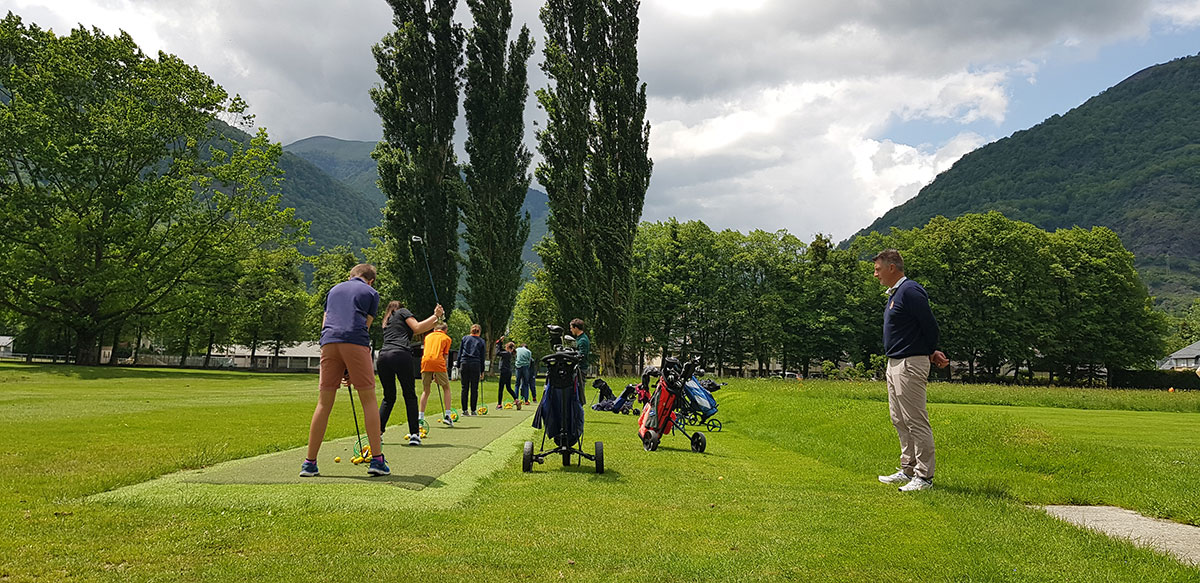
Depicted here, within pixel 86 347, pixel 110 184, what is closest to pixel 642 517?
pixel 110 184

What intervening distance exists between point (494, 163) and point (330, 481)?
116ft

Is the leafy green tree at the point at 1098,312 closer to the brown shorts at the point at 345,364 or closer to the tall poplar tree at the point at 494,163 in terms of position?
the tall poplar tree at the point at 494,163

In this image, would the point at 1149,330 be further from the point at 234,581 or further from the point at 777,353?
the point at 234,581

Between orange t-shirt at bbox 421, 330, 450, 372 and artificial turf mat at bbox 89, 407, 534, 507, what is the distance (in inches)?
96.4

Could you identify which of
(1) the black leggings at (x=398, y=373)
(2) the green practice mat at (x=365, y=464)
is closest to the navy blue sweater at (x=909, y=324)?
(2) the green practice mat at (x=365, y=464)

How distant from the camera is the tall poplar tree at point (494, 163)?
133ft

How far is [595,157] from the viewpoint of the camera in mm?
37469

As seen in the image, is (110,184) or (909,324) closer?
(909,324)

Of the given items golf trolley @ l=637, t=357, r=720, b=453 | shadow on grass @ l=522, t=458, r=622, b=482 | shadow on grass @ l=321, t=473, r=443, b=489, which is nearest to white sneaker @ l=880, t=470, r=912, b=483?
shadow on grass @ l=522, t=458, r=622, b=482

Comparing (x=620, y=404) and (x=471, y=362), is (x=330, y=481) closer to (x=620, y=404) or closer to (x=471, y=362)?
(x=471, y=362)

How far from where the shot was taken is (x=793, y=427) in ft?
44.8

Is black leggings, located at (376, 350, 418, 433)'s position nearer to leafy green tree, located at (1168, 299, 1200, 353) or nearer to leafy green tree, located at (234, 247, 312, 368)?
leafy green tree, located at (234, 247, 312, 368)

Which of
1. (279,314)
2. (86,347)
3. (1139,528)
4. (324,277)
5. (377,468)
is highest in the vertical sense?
(324,277)

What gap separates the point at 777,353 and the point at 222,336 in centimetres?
4909
